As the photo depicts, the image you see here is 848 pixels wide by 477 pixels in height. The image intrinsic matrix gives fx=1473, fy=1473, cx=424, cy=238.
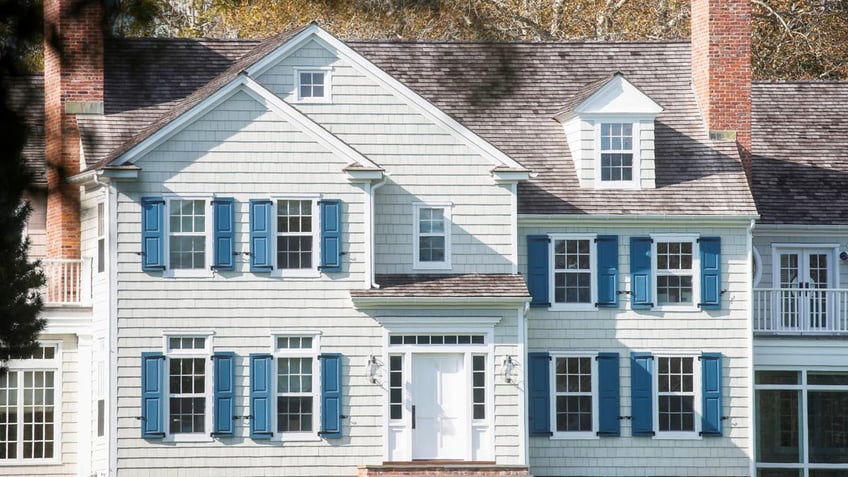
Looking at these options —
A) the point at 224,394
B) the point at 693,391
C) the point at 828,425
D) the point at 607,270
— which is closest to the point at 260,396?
the point at 224,394

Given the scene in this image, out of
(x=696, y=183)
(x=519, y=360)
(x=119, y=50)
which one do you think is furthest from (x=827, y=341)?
(x=119, y=50)

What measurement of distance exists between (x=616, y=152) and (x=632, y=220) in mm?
1291

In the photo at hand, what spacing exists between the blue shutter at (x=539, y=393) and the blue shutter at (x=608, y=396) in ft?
2.85

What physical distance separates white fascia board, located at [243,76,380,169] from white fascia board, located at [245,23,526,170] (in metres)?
0.96

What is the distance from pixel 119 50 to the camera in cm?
401

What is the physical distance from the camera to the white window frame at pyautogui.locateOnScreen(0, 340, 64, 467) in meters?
24.4

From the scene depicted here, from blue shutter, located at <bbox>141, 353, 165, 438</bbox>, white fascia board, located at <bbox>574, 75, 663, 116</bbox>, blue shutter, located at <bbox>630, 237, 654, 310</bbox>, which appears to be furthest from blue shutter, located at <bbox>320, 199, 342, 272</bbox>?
blue shutter, located at <bbox>630, 237, 654, 310</bbox>

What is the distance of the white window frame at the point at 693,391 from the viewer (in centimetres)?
2466

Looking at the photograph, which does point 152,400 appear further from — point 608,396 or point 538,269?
point 608,396

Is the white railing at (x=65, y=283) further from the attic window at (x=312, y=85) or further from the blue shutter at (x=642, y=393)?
the blue shutter at (x=642, y=393)

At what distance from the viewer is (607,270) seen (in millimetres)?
25031

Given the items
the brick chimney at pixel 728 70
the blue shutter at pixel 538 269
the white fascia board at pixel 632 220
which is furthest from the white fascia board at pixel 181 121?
the brick chimney at pixel 728 70

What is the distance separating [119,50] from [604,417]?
21.3 m

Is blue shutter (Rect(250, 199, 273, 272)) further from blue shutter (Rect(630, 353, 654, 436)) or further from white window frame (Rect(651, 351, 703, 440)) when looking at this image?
white window frame (Rect(651, 351, 703, 440))
